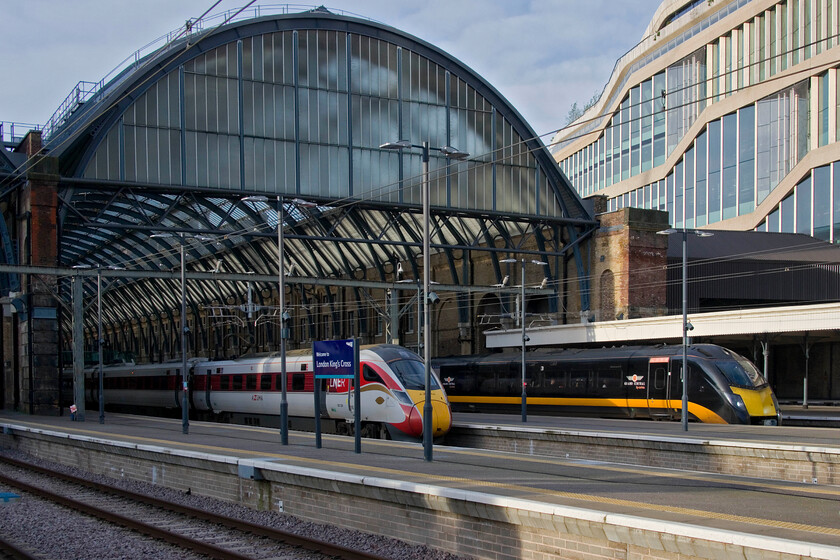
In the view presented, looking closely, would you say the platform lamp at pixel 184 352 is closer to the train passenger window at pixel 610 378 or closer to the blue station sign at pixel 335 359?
the blue station sign at pixel 335 359

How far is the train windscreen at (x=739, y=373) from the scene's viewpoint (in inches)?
1221

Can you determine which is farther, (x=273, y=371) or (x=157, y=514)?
(x=273, y=371)

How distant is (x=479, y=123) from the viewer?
51.7 metres

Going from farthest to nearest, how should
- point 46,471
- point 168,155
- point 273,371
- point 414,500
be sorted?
point 168,155 < point 273,371 < point 46,471 < point 414,500

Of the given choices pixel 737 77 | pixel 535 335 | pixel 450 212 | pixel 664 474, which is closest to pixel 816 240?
pixel 737 77

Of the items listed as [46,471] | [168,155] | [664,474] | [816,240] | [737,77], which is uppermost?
[737,77]

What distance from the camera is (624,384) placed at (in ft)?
114

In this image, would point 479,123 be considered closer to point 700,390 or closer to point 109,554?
point 700,390

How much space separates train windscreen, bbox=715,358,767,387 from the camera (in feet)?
102

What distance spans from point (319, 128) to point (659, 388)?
23.2 meters

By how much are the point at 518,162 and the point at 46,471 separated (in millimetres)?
33631

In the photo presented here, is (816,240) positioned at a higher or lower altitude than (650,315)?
higher

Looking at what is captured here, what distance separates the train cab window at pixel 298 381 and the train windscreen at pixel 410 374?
6.20 meters

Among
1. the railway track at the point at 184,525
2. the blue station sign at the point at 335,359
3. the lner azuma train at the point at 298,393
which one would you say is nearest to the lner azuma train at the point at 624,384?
the lner azuma train at the point at 298,393
